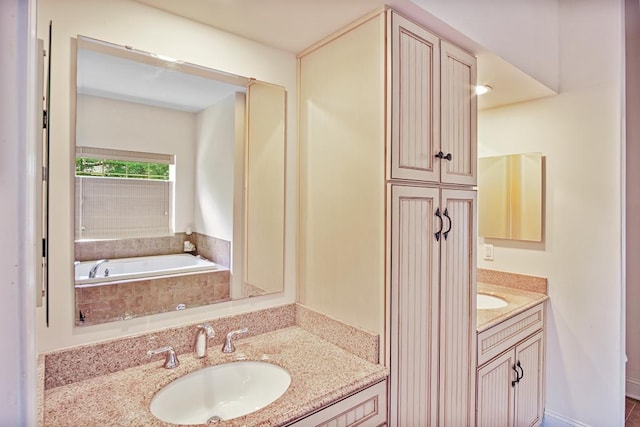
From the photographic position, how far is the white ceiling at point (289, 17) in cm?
128

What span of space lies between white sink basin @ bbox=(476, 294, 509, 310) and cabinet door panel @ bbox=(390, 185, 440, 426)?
0.86m

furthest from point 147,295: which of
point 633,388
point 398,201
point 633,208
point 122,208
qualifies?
point 633,388

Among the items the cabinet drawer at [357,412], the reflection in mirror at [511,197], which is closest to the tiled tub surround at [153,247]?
the cabinet drawer at [357,412]

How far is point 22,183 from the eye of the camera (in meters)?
0.50

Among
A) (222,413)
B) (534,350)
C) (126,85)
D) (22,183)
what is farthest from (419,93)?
(534,350)

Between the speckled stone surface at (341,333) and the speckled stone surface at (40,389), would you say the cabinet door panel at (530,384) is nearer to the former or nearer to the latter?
the speckled stone surface at (341,333)

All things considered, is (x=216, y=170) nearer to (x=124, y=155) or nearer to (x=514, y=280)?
(x=124, y=155)

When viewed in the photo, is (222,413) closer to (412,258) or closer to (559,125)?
(412,258)

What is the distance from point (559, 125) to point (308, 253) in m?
1.80

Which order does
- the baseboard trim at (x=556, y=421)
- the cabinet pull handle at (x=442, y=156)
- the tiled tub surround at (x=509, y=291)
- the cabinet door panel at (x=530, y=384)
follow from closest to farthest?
the cabinet pull handle at (x=442, y=156) → the tiled tub surround at (x=509, y=291) → the cabinet door panel at (x=530, y=384) → the baseboard trim at (x=556, y=421)

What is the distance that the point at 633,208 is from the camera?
8.57ft

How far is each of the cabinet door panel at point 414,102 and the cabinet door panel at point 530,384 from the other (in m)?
1.32

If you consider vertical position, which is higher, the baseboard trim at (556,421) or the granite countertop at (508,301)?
the granite countertop at (508,301)

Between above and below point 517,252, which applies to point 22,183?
above
